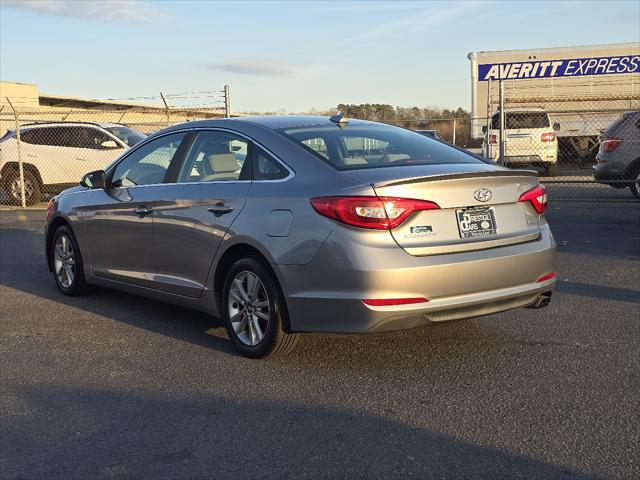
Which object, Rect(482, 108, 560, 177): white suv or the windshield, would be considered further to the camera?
Rect(482, 108, 560, 177): white suv

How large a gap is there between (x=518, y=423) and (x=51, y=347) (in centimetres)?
335

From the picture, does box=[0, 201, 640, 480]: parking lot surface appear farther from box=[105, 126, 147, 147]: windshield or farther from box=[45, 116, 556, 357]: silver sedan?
box=[105, 126, 147, 147]: windshield

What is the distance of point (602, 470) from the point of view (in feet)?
10.6

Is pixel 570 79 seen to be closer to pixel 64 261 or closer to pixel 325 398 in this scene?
pixel 64 261

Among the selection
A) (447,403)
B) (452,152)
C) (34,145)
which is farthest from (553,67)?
(447,403)

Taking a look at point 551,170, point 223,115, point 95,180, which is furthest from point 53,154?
point 551,170

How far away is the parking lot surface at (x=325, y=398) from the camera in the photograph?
339 cm

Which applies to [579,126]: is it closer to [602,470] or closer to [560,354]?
[560,354]

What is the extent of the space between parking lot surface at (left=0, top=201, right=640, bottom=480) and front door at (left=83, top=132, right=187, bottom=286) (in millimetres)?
427

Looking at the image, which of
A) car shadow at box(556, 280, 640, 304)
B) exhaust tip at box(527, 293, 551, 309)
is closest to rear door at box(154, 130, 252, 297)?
exhaust tip at box(527, 293, 551, 309)

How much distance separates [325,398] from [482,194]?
5.06 feet

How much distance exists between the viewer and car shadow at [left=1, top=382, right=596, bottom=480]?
130 inches

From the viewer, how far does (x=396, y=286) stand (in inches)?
168

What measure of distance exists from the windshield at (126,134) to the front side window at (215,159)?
12.0 m
